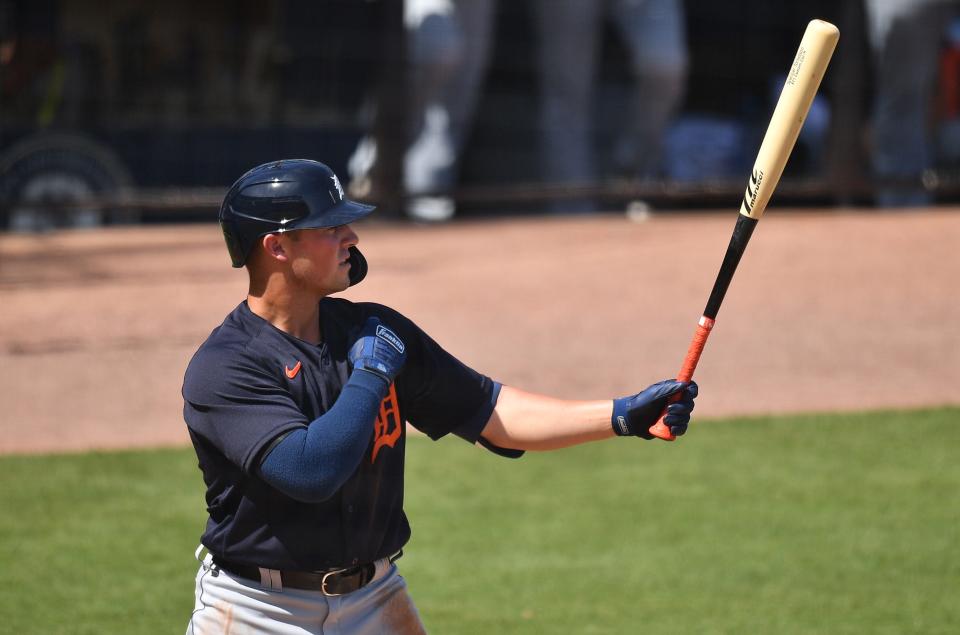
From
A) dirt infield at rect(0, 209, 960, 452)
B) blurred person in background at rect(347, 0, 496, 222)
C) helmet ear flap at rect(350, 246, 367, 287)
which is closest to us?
helmet ear flap at rect(350, 246, 367, 287)

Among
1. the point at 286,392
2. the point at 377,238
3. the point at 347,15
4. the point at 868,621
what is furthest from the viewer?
the point at 347,15

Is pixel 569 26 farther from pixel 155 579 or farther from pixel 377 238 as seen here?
pixel 155 579

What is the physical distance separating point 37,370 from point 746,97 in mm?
6203

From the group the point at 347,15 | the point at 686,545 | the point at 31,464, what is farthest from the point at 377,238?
the point at 686,545

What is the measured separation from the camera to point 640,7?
32.8ft

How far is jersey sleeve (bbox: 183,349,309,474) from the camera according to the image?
2885mm

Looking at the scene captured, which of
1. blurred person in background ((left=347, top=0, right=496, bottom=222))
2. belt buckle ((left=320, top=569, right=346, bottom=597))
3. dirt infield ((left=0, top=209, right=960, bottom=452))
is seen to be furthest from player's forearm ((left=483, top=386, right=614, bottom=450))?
blurred person in background ((left=347, top=0, right=496, bottom=222))

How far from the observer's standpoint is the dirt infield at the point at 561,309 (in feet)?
23.5

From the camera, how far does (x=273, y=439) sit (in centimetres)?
287

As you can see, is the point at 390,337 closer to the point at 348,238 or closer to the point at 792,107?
the point at 348,238

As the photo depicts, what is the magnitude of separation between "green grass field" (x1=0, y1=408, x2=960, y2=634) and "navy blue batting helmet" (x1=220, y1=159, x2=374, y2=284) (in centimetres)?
187

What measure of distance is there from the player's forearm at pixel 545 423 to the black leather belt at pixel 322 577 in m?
0.45

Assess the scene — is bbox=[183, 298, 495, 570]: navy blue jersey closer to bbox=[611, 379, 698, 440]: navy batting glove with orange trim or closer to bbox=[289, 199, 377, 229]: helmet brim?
bbox=[289, 199, 377, 229]: helmet brim

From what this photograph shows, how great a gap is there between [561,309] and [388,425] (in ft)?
17.2
